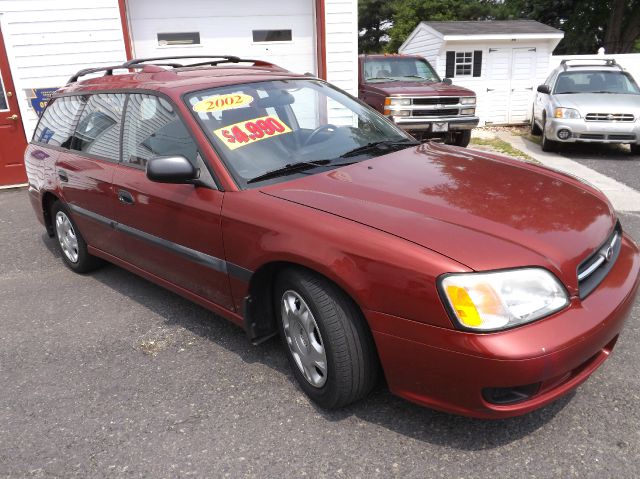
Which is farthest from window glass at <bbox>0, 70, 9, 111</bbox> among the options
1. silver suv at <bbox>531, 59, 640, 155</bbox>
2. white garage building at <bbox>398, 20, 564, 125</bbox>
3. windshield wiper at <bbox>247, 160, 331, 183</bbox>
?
white garage building at <bbox>398, 20, 564, 125</bbox>

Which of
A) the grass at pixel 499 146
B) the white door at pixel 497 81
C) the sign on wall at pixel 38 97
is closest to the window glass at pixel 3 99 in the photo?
the sign on wall at pixel 38 97

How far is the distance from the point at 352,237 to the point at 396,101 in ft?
25.8

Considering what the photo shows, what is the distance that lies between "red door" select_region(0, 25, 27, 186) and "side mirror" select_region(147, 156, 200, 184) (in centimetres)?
675

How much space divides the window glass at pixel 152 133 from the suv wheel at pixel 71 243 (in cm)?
126

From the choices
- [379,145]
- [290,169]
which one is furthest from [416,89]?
[290,169]

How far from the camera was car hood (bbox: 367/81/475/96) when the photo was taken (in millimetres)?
9764

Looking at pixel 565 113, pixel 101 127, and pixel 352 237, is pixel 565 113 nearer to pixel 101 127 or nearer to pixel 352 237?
pixel 101 127

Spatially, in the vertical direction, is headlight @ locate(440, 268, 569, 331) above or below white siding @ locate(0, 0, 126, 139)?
below

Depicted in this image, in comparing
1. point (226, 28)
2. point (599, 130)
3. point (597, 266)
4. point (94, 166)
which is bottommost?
point (599, 130)

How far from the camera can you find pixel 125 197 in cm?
347

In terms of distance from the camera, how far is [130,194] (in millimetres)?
3410

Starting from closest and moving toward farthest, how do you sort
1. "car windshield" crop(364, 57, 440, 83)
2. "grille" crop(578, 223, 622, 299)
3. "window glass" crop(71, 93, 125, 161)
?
"grille" crop(578, 223, 622, 299) → "window glass" crop(71, 93, 125, 161) → "car windshield" crop(364, 57, 440, 83)

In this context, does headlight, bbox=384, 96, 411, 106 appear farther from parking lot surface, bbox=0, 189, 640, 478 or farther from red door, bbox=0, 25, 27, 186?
parking lot surface, bbox=0, 189, 640, 478

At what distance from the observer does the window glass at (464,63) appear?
15258 mm
